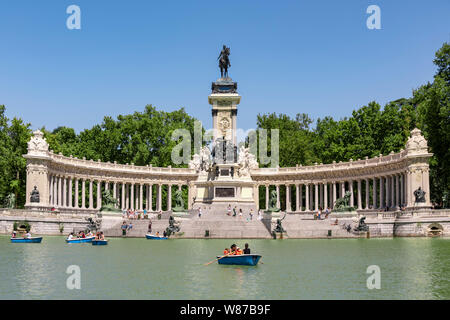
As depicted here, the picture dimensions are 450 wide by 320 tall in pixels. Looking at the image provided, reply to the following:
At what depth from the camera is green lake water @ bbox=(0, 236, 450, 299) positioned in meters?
19.1

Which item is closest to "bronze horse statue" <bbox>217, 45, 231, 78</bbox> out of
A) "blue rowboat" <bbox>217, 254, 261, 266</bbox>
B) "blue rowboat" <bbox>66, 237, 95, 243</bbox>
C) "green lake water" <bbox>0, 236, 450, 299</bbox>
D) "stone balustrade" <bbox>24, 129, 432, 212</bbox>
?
"stone balustrade" <bbox>24, 129, 432, 212</bbox>

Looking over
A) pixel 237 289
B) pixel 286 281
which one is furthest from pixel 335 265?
pixel 237 289

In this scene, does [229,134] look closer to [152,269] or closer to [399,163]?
[399,163]

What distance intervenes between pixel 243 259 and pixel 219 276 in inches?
149

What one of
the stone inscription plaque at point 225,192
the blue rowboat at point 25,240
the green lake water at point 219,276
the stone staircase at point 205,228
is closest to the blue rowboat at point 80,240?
the blue rowboat at point 25,240

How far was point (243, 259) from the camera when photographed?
26766 millimetres

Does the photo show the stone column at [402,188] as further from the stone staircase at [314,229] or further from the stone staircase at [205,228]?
the stone staircase at [205,228]

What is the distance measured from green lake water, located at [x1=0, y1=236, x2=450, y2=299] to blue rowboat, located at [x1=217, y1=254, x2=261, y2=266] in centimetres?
44

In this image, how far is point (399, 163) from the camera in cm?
6662

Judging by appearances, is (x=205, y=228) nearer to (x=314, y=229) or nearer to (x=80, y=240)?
(x=314, y=229)

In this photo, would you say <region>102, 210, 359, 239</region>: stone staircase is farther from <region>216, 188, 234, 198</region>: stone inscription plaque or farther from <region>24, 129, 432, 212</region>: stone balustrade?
<region>216, 188, 234, 198</region>: stone inscription plaque

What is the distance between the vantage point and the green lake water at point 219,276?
62.6 feet

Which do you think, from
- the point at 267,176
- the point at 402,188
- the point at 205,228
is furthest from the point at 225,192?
the point at 402,188

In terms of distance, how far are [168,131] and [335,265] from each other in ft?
250
